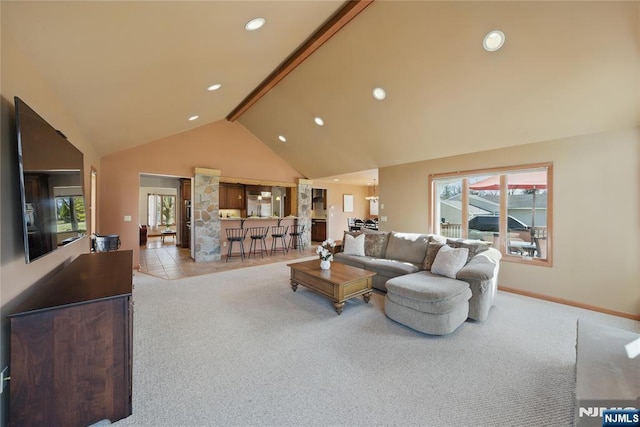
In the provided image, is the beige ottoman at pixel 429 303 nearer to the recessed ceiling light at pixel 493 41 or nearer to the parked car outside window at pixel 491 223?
the parked car outside window at pixel 491 223

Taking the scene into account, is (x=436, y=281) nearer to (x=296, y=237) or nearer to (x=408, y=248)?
(x=408, y=248)

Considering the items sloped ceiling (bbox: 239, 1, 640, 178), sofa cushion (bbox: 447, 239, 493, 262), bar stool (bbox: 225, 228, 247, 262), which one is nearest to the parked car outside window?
sofa cushion (bbox: 447, 239, 493, 262)

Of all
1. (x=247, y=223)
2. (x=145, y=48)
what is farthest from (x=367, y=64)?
(x=247, y=223)

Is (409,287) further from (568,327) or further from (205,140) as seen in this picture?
(205,140)

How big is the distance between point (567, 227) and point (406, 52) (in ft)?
11.2

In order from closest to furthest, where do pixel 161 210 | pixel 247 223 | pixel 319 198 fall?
pixel 247 223 → pixel 319 198 → pixel 161 210

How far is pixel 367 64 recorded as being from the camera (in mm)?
3629

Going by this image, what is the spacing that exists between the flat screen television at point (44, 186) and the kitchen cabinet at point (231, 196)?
6.52 m

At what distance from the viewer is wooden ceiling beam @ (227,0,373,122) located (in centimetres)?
285

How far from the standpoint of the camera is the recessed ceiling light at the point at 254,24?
253 centimetres

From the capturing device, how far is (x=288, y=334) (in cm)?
272

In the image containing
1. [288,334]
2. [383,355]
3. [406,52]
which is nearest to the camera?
[383,355]

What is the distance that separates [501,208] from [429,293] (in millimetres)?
2899

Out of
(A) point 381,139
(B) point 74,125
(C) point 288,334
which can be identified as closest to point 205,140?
(B) point 74,125
